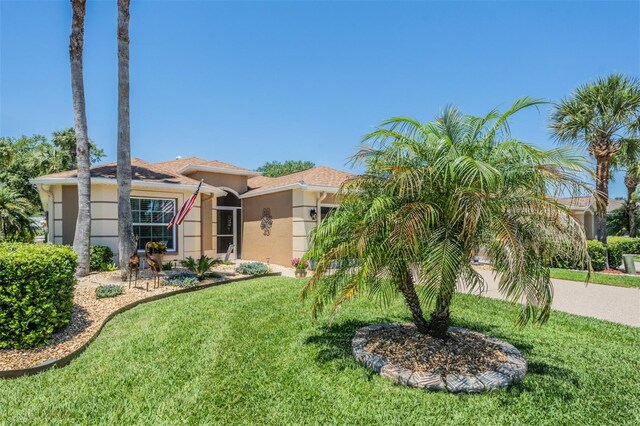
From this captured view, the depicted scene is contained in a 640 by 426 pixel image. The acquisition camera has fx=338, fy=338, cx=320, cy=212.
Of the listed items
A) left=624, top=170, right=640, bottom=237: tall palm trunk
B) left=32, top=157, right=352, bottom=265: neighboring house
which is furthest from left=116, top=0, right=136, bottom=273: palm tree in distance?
left=624, top=170, right=640, bottom=237: tall palm trunk

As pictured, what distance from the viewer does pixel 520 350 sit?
5.48 meters

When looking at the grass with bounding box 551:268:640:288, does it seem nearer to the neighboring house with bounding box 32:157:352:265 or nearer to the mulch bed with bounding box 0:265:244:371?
the neighboring house with bounding box 32:157:352:265

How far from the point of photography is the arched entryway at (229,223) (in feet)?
56.7

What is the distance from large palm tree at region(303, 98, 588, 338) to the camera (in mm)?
3850

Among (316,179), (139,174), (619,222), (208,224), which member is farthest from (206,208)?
(619,222)

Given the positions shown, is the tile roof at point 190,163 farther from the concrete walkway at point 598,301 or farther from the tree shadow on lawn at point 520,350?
the concrete walkway at point 598,301

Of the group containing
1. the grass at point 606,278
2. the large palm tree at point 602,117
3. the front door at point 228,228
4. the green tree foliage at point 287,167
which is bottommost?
the grass at point 606,278

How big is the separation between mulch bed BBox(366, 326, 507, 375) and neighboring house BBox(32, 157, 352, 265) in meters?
9.02

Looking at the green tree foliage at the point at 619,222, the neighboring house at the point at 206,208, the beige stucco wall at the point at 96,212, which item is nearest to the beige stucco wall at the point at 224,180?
the neighboring house at the point at 206,208

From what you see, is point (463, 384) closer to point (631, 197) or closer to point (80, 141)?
point (80, 141)

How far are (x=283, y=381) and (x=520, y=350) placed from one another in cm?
390

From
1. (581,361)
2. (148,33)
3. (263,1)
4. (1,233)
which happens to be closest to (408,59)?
(263,1)

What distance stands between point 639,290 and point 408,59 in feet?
38.6

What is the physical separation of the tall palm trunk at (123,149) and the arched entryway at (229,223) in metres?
6.89
